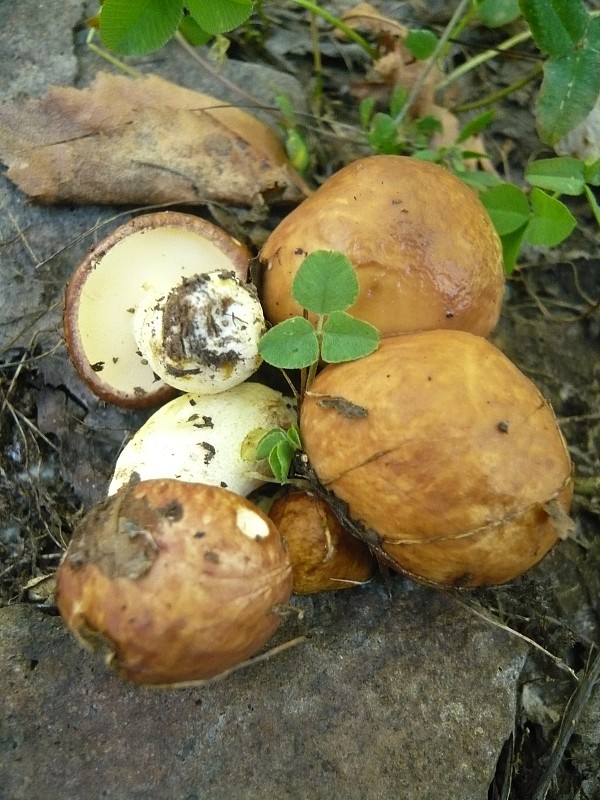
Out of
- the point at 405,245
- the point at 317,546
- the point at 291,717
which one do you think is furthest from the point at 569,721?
the point at 405,245

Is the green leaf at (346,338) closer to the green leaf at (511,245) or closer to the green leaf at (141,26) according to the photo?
the green leaf at (511,245)

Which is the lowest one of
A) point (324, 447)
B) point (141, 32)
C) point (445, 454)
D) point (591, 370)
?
point (591, 370)

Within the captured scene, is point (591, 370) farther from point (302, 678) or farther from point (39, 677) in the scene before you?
point (39, 677)

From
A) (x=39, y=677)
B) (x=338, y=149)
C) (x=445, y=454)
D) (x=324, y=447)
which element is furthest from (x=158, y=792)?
(x=338, y=149)

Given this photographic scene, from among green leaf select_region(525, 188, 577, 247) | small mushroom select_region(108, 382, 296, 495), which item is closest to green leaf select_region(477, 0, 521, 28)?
green leaf select_region(525, 188, 577, 247)

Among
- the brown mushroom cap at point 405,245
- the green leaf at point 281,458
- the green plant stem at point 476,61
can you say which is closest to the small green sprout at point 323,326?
the brown mushroom cap at point 405,245

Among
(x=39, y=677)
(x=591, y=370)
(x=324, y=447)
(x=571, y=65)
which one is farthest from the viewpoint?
(x=591, y=370)
